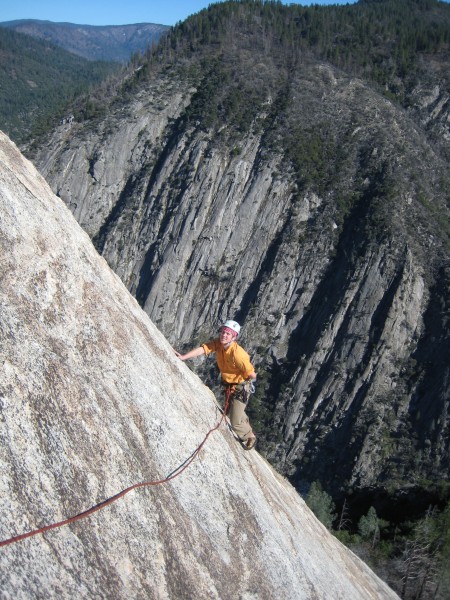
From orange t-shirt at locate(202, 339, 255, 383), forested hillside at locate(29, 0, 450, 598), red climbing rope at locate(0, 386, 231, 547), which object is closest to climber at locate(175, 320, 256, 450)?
orange t-shirt at locate(202, 339, 255, 383)

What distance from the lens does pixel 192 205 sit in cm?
6925

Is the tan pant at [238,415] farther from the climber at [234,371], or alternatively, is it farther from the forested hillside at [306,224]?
the forested hillside at [306,224]

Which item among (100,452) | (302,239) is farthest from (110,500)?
(302,239)

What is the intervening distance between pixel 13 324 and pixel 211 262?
60.5 meters

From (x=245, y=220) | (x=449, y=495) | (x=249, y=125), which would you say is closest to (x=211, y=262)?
(x=245, y=220)

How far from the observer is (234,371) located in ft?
31.4

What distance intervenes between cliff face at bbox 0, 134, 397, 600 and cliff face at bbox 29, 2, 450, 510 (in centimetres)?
4231

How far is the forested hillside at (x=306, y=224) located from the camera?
51844mm

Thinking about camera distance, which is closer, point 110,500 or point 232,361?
point 110,500

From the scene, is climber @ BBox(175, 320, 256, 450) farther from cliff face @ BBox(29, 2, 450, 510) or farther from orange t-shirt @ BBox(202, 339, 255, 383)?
cliff face @ BBox(29, 2, 450, 510)

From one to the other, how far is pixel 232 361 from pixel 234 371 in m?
0.25

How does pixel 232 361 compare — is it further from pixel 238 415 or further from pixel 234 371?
pixel 238 415

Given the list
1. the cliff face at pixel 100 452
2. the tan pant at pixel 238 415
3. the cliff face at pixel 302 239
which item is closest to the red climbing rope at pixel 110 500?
the cliff face at pixel 100 452

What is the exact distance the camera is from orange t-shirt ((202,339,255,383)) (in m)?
9.33
